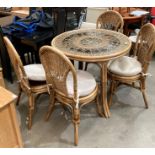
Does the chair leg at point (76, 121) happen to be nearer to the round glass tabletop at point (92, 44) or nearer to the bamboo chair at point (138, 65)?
the round glass tabletop at point (92, 44)

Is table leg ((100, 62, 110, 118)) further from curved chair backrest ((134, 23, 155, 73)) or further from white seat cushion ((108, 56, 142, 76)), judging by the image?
curved chair backrest ((134, 23, 155, 73))

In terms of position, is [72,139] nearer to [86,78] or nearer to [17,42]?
[86,78]

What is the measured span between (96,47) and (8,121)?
1.06m

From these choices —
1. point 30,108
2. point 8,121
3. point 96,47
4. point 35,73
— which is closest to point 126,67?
point 96,47

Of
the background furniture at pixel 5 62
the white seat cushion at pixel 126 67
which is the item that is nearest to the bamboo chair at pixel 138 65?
the white seat cushion at pixel 126 67

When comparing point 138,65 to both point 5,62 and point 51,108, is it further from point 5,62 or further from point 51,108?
point 5,62

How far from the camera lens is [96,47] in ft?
6.57

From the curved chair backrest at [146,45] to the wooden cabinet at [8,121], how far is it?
1341 mm

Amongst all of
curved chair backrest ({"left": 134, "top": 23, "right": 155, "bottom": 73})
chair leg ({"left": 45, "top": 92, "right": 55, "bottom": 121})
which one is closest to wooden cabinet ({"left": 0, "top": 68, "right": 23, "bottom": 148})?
chair leg ({"left": 45, "top": 92, "right": 55, "bottom": 121})

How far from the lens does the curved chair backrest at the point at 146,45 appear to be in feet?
6.54

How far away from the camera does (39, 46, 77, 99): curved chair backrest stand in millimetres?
1497

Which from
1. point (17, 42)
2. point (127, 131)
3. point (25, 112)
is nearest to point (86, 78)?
Result: point (127, 131)

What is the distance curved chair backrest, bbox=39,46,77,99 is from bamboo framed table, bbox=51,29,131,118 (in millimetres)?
267

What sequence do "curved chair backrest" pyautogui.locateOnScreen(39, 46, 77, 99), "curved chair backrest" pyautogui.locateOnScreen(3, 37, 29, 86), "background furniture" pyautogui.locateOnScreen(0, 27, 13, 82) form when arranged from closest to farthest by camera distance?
"curved chair backrest" pyautogui.locateOnScreen(39, 46, 77, 99), "curved chair backrest" pyautogui.locateOnScreen(3, 37, 29, 86), "background furniture" pyautogui.locateOnScreen(0, 27, 13, 82)
